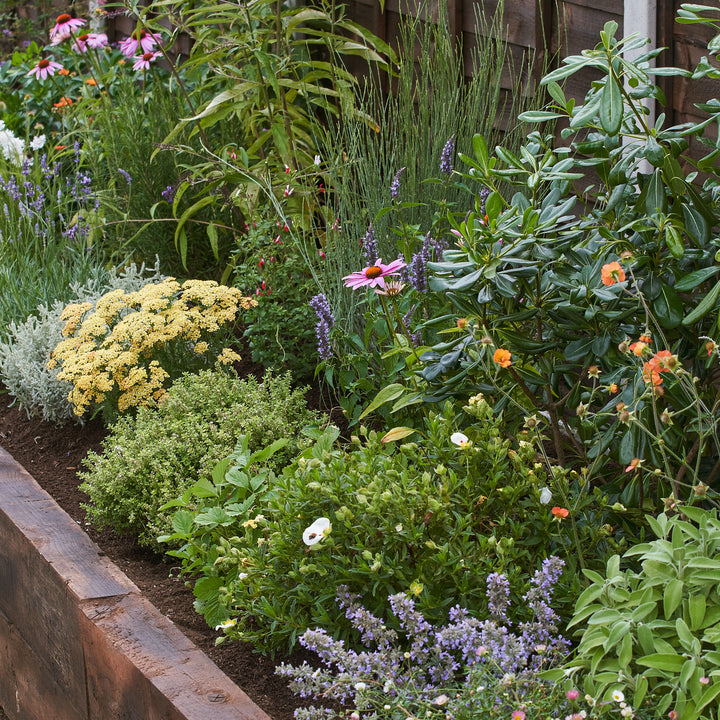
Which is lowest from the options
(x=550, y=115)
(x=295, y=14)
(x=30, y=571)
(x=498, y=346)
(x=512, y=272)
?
(x=30, y=571)

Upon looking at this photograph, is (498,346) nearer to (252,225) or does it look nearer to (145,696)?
(145,696)

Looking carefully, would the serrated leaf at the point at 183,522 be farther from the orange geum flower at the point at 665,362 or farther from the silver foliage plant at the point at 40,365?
the orange geum flower at the point at 665,362

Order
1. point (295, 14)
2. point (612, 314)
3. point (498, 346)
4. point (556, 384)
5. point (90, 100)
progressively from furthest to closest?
1. point (90, 100)
2. point (295, 14)
3. point (556, 384)
4. point (498, 346)
5. point (612, 314)

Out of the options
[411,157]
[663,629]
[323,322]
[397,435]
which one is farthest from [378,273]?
[663,629]

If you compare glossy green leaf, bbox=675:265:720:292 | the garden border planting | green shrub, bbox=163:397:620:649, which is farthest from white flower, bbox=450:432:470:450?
the garden border planting

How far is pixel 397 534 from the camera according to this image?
171 cm

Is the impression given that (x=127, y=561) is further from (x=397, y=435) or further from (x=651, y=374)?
(x=651, y=374)

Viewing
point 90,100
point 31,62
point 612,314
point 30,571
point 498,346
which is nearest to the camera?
point 612,314

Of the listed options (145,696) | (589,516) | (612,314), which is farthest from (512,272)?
(145,696)

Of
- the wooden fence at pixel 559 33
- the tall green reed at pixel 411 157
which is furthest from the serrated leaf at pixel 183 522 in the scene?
the wooden fence at pixel 559 33

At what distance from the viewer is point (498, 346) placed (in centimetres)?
200

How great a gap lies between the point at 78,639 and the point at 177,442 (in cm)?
61

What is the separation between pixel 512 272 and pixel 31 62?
222 inches

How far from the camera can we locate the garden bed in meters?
1.86
